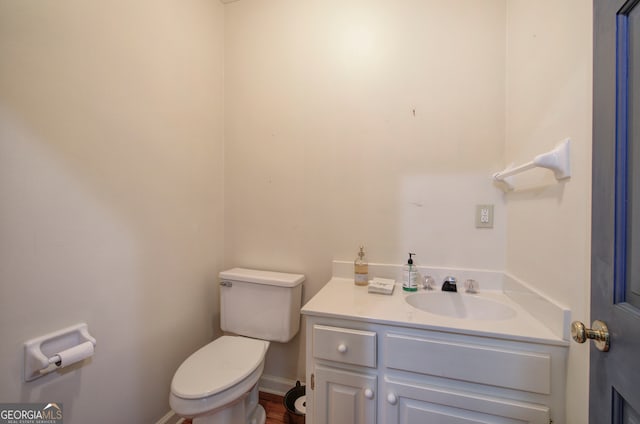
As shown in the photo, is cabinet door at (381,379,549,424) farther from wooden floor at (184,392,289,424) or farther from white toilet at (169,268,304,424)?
wooden floor at (184,392,289,424)

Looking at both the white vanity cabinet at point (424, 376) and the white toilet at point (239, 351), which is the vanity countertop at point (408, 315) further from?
the white toilet at point (239, 351)

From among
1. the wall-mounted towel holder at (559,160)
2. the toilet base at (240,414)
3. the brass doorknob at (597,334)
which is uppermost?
the wall-mounted towel holder at (559,160)

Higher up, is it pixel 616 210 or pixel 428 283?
pixel 616 210

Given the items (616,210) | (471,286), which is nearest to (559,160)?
(616,210)

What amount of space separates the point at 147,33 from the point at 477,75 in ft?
5.51

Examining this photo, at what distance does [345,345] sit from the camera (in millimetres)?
1001

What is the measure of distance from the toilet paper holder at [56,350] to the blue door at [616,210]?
1518 mm

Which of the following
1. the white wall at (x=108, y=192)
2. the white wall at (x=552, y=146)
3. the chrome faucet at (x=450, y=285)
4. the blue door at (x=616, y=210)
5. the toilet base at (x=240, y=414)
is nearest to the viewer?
the blue door at (x=616, y=210)

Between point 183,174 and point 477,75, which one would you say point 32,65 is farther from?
point 477,75

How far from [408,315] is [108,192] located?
1366mm

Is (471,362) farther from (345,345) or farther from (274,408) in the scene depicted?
(274,408)

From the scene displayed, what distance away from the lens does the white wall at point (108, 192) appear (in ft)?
2.77

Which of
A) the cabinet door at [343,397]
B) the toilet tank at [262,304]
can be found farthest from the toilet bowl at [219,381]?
the cabinet door at [343,397]

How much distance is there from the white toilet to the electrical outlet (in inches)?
40.3
